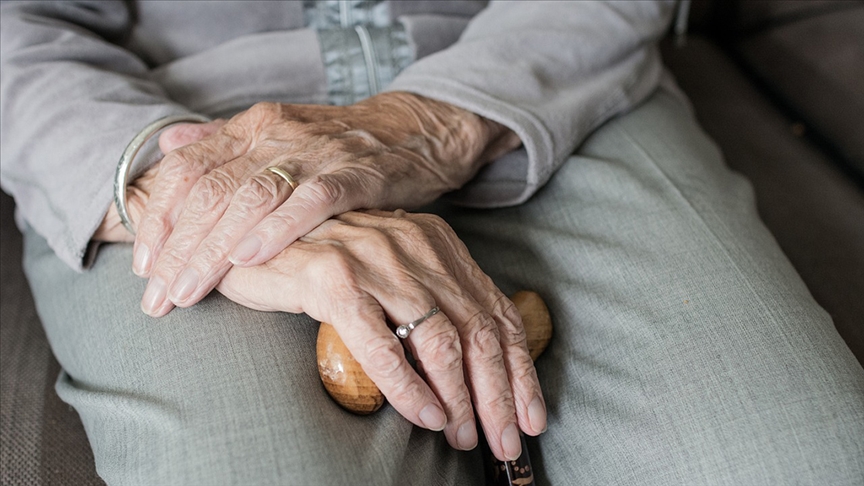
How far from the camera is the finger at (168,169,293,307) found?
0.59 m

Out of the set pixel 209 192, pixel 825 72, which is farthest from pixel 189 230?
pixel 825 72

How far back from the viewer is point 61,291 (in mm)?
763

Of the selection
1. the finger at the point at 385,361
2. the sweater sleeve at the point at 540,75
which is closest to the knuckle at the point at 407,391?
the finger at the point at 385,361

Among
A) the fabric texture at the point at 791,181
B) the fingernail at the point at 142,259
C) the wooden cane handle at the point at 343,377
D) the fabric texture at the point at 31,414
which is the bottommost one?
the fabric texture at the point at 31,414

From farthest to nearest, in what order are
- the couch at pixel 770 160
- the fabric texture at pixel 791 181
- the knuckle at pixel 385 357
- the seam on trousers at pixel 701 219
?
the fabric texture at pixel 791 181
the couch at pixel 770 160
the seam on trousers at pixel 701 219
the knuckle at pixel 385 357

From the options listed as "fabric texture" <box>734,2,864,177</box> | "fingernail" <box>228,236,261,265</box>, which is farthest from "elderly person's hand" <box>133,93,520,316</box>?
"fabric texture" <box>734,2,864,177</box>

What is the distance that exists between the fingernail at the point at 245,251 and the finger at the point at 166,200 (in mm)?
102

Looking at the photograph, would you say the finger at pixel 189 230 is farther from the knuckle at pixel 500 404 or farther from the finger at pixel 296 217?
the knuckle at pixel 500 404

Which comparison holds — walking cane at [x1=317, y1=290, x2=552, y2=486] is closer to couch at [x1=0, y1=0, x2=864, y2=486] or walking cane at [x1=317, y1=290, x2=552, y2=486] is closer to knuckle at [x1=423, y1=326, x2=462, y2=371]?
knuckle at [x1=423, y1=326, x2=462, y2=371]

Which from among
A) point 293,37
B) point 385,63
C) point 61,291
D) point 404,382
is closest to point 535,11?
point 385,63

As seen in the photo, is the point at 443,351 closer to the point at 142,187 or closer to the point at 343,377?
the point at 343,377

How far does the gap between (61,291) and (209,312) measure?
27 centimetres

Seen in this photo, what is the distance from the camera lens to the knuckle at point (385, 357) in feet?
1.78

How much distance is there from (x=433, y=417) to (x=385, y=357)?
2.9 inches
